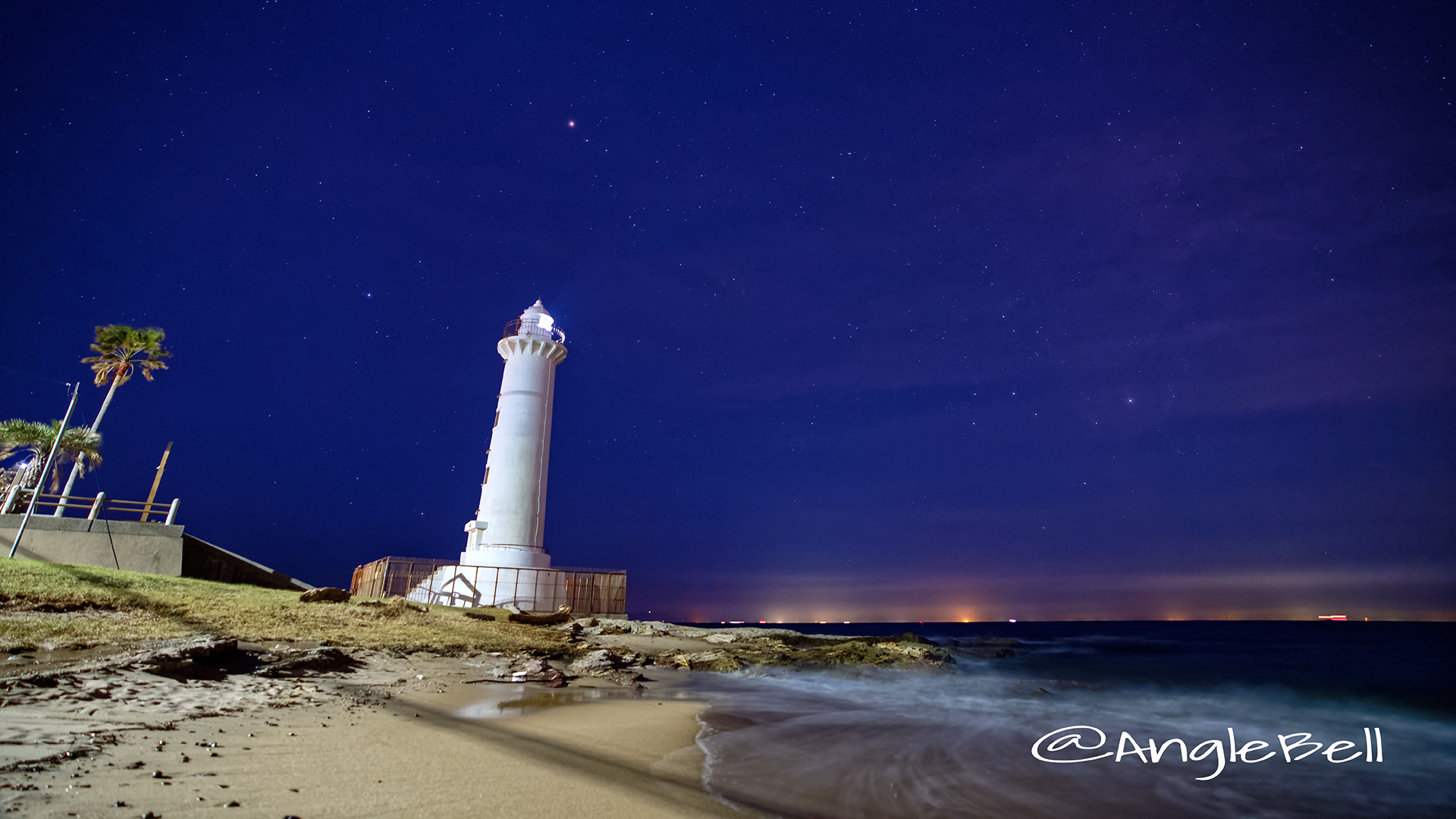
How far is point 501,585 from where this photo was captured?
27516 millimetres

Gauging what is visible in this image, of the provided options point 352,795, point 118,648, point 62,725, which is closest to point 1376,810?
point 352,795

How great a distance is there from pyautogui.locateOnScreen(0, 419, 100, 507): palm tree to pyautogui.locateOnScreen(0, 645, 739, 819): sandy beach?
25.8 meters

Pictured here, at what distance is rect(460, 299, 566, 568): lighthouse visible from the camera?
29.4 m

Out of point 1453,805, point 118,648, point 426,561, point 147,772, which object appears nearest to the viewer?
point 147,772

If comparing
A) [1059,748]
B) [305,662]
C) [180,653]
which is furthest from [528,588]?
[1059,748]

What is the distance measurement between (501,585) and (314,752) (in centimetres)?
2352

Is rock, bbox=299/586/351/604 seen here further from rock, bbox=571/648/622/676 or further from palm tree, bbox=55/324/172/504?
palm tree, bbox=55/324/172/504

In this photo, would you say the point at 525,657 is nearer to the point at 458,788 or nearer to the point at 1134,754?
the point at 458,788

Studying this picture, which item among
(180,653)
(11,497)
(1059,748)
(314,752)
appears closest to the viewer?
(314,752)

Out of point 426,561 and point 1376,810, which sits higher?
point 426,561

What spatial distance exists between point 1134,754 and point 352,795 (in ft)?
32.7

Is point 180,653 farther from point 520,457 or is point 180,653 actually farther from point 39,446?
point 39,446

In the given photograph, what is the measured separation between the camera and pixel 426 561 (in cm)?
2875

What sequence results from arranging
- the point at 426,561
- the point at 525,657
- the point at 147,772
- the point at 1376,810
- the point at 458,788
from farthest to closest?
the point at 426,561 < the point at 525,657 < the point at 1376,810 < the point at 458,788 < the point at 147,772
